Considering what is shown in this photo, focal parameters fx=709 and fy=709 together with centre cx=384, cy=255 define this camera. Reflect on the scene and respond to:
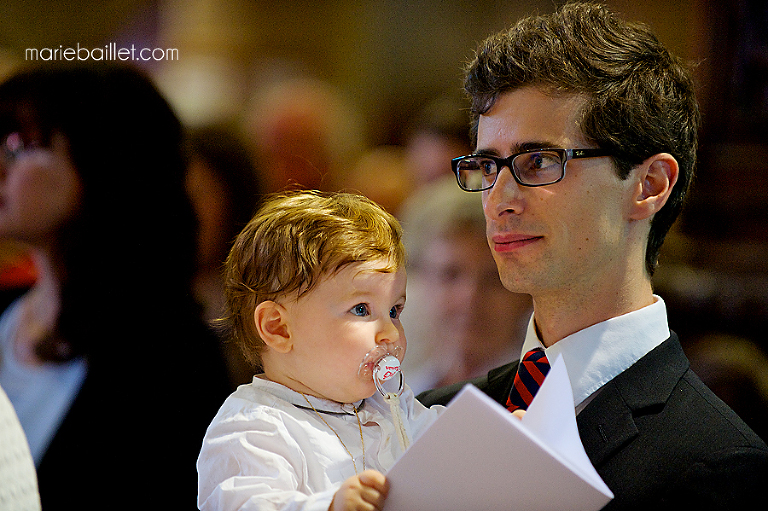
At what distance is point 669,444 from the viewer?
1.28 metres

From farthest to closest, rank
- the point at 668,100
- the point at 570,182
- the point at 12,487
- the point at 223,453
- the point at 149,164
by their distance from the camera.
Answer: the point at 149,164
the point at 668,100
the point at 570,182
the point at 223,453
the point at 12,487

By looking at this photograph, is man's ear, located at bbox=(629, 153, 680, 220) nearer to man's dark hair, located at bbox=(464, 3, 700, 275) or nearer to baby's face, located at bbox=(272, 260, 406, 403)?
man's dark hair, located at bbox=(464, 3, 700, 275)

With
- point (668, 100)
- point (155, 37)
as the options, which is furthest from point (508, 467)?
point (155, 37)

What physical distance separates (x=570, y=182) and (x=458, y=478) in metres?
0.69

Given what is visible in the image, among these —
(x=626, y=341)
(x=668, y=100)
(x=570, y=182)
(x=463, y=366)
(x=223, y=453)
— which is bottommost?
(x=463, y=366)

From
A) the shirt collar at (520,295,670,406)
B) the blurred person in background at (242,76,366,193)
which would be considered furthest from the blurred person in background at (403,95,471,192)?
the shirt collar at (520,295,670,406)

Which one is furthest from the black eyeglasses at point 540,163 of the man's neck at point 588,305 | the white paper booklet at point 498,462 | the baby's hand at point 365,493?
the baby's hand at point 365,493

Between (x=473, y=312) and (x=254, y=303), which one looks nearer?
(x=254, y=303)

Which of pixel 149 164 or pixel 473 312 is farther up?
pixel 149 164

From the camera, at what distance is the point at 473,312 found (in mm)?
2363

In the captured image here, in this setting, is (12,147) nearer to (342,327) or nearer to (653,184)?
(342,327)

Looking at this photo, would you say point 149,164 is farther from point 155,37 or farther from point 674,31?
point 674,31

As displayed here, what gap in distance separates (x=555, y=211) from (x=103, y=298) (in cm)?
138

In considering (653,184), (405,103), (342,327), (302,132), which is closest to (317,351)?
(342,327)
